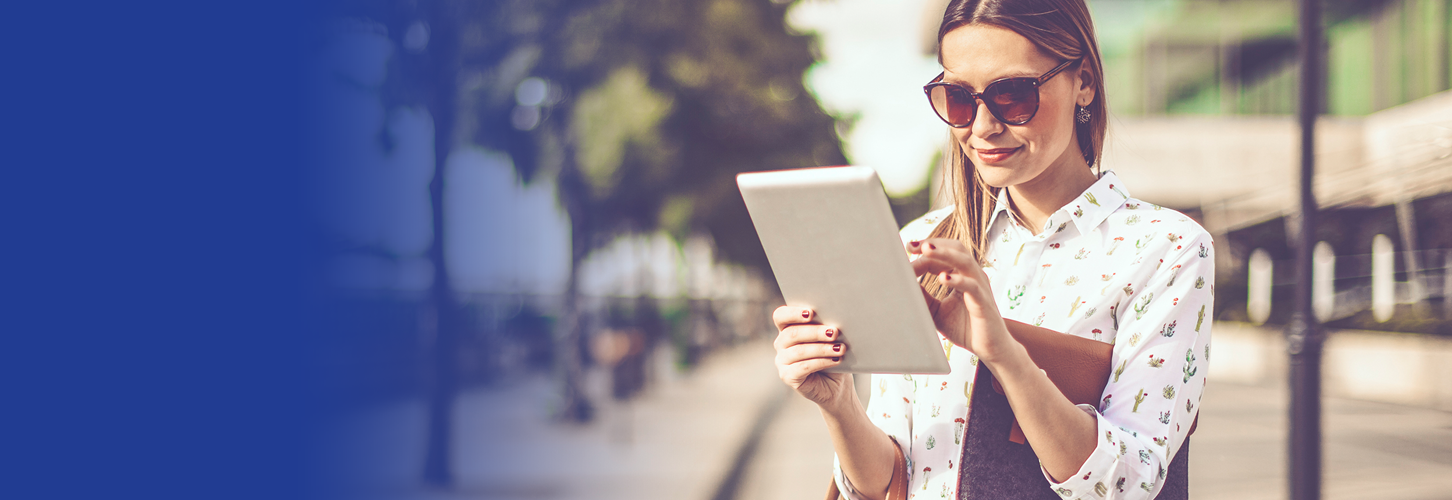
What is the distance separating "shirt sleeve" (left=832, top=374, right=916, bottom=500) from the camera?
174 cm

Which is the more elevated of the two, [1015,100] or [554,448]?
[1015,100]

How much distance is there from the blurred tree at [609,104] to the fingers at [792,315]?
734 centimetres

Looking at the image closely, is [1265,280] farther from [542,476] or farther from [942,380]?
[942,380]

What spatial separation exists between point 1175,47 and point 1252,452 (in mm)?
19617

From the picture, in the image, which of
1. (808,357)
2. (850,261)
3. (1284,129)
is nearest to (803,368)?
(808,357)

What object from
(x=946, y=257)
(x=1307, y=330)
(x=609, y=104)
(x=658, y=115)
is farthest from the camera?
(x=658, y=115)

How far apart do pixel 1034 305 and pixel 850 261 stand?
39 centimetres

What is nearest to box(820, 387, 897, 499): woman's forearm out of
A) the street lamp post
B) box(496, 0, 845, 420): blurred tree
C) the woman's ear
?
the woman's ear

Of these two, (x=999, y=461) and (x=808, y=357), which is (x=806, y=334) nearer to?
(x=808, y=357)

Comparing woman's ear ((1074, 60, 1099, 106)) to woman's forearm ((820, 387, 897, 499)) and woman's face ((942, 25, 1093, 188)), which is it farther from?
woman's forearm ((820, 387, 897, 499))

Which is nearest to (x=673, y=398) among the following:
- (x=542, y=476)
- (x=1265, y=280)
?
(x=542, y=476)

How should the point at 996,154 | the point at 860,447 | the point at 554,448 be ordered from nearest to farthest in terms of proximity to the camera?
the point at 996,154 → the point at 860,447 → the point at 554,448

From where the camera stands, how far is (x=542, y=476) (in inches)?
336

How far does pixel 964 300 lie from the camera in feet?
4.28
